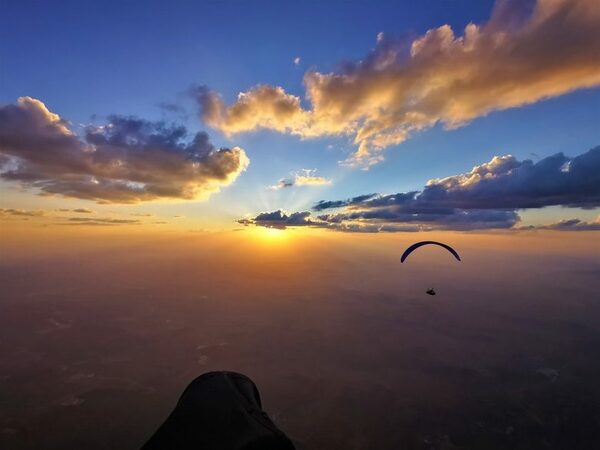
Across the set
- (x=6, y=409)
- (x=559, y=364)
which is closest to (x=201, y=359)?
(x=6, y=409)

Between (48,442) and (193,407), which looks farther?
(48,442)

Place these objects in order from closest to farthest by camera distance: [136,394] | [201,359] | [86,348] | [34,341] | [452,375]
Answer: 1. [136,394]
2. [452,375]
3. [201,359]
4. [86,348]
5. [34,341]

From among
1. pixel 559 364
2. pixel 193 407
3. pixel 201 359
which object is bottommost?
pixel 559 364

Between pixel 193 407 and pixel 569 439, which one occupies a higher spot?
pixel 193 407

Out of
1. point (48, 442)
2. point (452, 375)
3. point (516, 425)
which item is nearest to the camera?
point (48, 442)

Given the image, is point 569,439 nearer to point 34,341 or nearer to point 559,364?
point 559,364

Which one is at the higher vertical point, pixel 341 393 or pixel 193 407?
pixel 193 407

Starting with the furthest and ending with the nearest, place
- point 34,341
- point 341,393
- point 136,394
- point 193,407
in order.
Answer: point 34,341 → point 341,393 → point 136,394 → point 193,407

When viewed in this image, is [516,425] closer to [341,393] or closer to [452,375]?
[452,375]

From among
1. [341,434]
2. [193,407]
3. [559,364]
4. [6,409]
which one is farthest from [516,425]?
[6,409]
